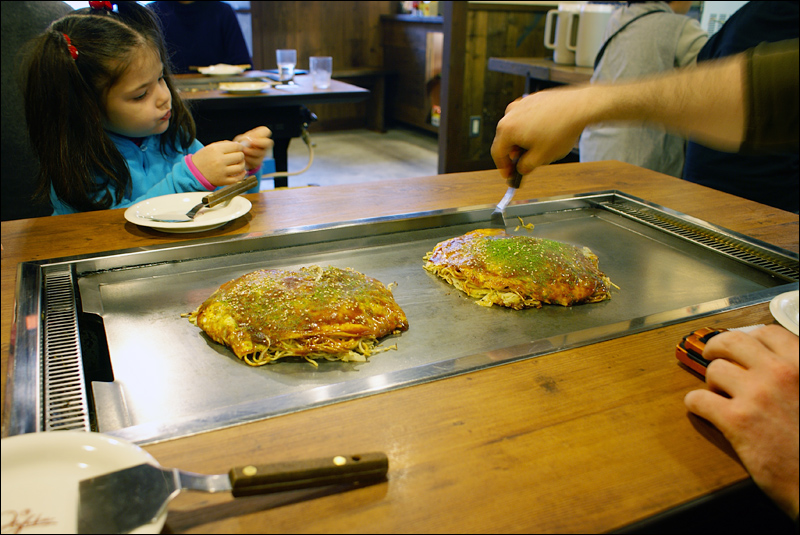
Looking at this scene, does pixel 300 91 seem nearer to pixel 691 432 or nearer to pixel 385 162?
pixel 385 162

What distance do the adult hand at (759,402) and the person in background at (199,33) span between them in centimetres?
408

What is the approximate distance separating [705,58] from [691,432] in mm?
2061

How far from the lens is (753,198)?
2166 mm

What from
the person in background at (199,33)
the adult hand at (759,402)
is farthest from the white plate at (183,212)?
the person in background at (199,33)

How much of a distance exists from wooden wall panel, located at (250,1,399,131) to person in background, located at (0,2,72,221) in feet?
14.1

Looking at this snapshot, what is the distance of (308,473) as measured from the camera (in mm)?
610

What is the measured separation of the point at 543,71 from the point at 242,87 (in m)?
1.85

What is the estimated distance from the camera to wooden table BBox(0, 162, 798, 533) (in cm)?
59

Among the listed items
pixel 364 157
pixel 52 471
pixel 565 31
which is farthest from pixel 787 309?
pixel 364 157

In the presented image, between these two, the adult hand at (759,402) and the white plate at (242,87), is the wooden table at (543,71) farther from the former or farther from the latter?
the adult hand at (759,402)

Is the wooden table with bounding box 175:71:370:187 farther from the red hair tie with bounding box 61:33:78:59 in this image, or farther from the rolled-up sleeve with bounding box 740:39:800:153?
the rolled-up sleeve with bounding box 740:39:800:153

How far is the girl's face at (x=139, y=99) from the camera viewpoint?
1557 mm

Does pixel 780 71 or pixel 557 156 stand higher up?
pixel 780 71

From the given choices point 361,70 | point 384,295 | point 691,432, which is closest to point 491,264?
point 384,295
